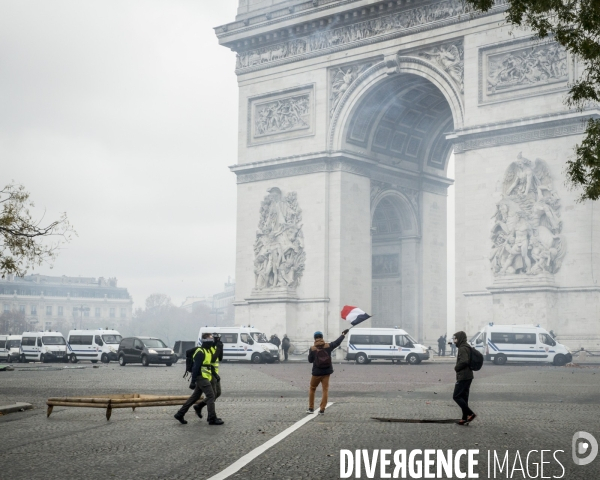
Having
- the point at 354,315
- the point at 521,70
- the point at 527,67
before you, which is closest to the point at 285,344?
the point at 521,70

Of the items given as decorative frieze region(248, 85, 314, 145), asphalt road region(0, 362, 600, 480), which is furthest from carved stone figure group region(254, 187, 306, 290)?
asphalt road region(0, 362, 600, 480)

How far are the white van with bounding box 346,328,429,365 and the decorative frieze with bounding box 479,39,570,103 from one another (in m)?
11.3

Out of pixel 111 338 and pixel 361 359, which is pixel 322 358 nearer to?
pixel 361 359

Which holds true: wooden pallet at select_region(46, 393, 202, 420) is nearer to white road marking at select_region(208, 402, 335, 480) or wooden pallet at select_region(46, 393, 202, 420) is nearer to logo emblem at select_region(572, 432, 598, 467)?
white road marking at select_region(208, 402, 335, 480)

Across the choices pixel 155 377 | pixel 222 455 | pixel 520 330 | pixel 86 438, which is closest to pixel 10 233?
pixel 155 377

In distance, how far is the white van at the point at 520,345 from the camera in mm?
38938

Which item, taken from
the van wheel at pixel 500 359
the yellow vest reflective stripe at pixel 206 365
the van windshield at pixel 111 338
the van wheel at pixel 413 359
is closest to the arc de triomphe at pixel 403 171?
the van wheel at pixel 500 359

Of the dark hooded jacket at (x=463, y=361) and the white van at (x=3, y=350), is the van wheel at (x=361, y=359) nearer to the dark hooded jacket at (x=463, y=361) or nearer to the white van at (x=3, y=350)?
the white van at (x=3, y=350)

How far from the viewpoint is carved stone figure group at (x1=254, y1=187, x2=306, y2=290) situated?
48.8 metres

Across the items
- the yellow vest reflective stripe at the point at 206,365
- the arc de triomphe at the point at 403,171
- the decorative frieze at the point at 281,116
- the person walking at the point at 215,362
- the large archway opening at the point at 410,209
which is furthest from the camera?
the large archway opening at the point at 410,209

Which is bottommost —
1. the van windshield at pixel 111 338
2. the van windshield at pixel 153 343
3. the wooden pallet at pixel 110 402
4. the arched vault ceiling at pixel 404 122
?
the wooden pallet at pixel 110 402

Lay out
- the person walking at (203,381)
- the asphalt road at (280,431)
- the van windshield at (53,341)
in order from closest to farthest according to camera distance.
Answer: the asphalt road at (280,431)
the person walking at (203,381)
the van windshield at (53,341)

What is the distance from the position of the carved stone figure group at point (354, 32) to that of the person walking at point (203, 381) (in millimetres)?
31015

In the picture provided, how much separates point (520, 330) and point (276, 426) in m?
26.3
